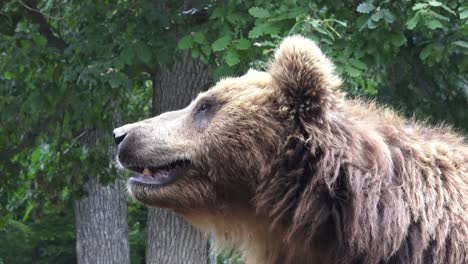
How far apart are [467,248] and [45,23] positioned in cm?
772

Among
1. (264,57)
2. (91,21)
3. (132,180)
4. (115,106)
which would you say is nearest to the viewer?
(132,180)

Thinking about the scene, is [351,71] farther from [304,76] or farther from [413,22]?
[304,76]

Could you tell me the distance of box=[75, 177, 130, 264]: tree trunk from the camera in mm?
12266

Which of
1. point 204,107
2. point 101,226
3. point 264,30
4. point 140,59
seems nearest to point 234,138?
point 204,107

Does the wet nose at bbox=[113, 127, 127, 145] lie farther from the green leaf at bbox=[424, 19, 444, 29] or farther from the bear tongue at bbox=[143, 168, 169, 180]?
the green leaf at bbox=[424, 19, 444, 29]

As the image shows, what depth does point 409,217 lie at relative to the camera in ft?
14.0

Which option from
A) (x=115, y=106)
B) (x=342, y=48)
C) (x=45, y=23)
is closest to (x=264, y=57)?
(x=342, y=48)

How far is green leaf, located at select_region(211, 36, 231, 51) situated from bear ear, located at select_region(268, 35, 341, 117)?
10.9 feet

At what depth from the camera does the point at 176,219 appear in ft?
33.9

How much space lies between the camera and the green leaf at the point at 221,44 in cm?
788

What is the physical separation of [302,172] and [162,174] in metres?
0.78

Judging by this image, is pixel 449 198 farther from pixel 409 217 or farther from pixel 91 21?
pixel 91 21

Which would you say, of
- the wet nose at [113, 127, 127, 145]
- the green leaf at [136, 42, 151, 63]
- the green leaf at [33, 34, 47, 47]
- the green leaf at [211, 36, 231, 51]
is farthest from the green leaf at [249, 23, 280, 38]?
→ the green leaf at [33, 34, 47, 47]

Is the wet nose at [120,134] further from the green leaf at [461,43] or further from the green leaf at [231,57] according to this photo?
the green leaf at [461,43]
